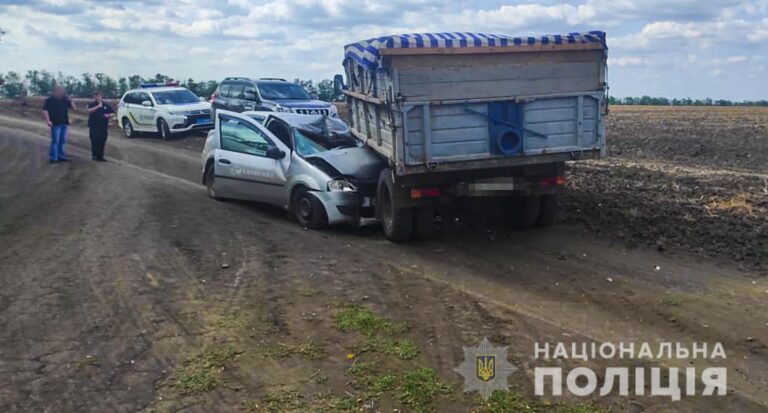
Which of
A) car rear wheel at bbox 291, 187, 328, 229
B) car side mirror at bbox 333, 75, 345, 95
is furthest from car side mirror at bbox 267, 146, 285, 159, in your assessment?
car side mirror at bbox 333, 75, 345, 95

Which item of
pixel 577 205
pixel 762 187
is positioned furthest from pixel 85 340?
pixel 762 187

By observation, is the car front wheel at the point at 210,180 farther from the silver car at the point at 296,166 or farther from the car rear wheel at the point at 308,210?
the car rear wheel at the point at 308,210

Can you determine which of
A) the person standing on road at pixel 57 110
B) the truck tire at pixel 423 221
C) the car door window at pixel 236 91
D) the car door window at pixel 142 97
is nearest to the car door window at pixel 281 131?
the truck tire at pixel 423 221

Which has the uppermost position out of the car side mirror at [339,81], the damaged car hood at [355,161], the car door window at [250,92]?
the car door window at [250,92]

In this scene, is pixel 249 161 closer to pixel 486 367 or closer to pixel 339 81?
pixel 339 81

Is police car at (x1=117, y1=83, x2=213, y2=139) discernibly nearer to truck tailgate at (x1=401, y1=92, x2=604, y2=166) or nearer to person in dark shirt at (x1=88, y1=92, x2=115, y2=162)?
person in dark shirt at (x1=88, y1=92, x2=115, y2=162)

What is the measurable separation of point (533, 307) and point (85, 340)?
13.0ft

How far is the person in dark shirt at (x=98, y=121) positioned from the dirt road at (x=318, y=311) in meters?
7.22

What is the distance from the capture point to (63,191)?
45.6ft

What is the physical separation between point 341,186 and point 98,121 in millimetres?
10133

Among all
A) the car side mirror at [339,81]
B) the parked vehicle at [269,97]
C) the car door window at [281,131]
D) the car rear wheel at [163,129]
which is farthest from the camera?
the car rear wheel at [163,129]

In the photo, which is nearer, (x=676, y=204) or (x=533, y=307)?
(x=533, y=307)

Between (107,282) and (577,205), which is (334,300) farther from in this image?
(577,205)

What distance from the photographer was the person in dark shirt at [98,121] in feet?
58.1
